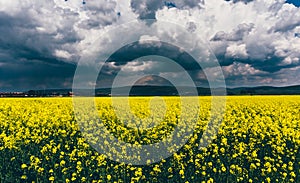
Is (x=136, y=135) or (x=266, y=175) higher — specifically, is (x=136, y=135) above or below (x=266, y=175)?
above

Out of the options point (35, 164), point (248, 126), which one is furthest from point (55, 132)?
point (248, 126)

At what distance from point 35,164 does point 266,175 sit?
19.7ft

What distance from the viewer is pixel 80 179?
326 inches


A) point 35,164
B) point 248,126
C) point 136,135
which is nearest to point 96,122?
point 136,135

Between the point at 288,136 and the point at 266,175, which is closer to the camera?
the point at 266,175

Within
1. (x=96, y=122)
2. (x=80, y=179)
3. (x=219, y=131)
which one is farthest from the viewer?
(x=96, y=122)

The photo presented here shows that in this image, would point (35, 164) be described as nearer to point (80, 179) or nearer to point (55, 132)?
point (80, 179)

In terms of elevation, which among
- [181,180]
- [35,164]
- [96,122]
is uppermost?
[96,122]

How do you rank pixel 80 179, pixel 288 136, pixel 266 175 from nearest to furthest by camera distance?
pixel 266 175 < pixel 80 179 < pixel 288 136

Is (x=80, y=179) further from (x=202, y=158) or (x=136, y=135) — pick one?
(x=202, y=158)

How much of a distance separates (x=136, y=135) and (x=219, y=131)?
8.77 feet

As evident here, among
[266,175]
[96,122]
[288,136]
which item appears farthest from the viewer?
[96,122]

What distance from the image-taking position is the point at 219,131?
9945 mm

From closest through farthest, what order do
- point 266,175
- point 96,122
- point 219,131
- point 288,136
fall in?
point 266,175
point 288,136
point 219,131
point 96,122
